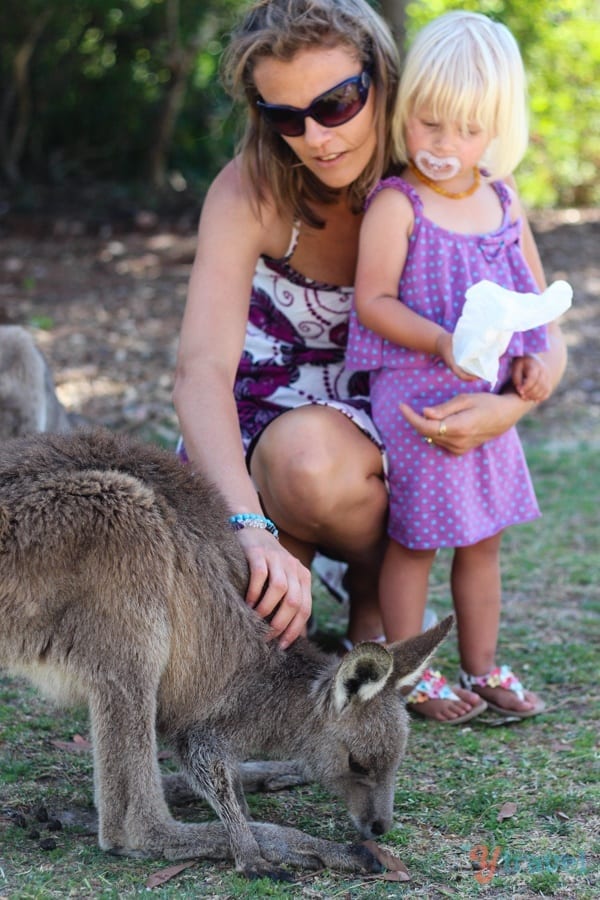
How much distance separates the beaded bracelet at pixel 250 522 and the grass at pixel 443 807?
0.59 m

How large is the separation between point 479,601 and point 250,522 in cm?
76

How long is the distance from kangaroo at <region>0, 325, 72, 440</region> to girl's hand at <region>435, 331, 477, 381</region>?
2.08m

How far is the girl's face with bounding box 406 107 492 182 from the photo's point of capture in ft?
9.41

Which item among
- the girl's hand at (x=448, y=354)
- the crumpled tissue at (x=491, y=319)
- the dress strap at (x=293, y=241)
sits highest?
the dress strap at (x=293, y=241)

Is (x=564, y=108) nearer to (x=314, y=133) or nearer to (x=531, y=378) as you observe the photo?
(x=531, y=378)

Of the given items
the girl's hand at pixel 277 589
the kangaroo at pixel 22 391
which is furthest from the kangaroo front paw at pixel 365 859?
the kangaroo at pixel 22 391

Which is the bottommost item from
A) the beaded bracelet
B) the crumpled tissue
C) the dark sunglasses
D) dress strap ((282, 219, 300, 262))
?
the beaded bracelet

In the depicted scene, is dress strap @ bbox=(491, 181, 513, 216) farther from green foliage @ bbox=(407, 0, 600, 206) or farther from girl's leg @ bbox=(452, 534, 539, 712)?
green foliage @ bbox=(407, 0, 600, 206)

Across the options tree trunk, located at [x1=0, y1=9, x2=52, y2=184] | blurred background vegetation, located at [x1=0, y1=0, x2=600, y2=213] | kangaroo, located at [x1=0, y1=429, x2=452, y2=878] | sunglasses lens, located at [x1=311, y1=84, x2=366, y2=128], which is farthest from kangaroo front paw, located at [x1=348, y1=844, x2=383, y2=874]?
tree trunk, located at [x1=0, y1=9, x2=52, y2=184]

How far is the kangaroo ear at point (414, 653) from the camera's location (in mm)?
2348

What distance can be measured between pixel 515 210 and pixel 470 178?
188mm

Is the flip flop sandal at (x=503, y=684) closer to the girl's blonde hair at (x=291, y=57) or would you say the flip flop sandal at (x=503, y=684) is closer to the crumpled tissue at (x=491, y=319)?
the crumpled tissue at (x=491, y=319)

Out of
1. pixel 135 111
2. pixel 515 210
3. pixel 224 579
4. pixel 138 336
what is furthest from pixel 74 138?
pixel 224 579

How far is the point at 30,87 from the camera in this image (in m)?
9.16
